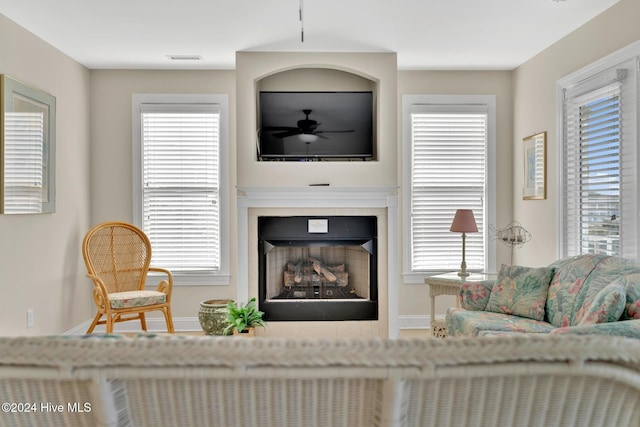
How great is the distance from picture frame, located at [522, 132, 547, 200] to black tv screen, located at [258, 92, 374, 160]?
58.5 inches

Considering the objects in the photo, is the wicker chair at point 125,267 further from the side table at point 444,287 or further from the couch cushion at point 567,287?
the couch cushion at point 567,287

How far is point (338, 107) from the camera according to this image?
16.6ft

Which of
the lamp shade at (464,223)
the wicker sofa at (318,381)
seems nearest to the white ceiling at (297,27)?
the lamp shade at (464,223)

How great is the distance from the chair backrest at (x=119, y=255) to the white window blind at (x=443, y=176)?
8.76 ft

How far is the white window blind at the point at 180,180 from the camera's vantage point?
5.41m

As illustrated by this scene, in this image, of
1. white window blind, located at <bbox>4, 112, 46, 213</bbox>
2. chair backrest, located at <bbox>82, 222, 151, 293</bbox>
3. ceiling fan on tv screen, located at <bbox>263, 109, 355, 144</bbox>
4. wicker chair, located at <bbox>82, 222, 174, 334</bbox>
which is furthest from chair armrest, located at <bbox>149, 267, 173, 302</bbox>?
ceiling fan on tv screen, located at <bbox>263, 109, 355, 144</bbox>

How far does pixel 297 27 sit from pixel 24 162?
7.54 ft

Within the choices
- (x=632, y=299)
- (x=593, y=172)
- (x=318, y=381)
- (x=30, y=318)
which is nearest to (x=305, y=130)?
(x=593, y=172)

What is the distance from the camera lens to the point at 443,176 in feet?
18.0

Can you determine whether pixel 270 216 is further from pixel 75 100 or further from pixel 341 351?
pixel 341 351

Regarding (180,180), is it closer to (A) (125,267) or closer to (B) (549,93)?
(A) (125,267)

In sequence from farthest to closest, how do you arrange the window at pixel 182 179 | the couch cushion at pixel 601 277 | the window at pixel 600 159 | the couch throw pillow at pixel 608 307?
the window at pixel 182 179, the window at pixel 600 159, the couch cushion at pixel 601 277, the couch throw pillow at pixel 608 307

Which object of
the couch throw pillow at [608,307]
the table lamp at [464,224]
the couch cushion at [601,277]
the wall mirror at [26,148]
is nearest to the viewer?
the couch throw pillow at [608,307]

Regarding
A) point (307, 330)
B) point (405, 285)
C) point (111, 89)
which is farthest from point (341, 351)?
point (111, 89)
